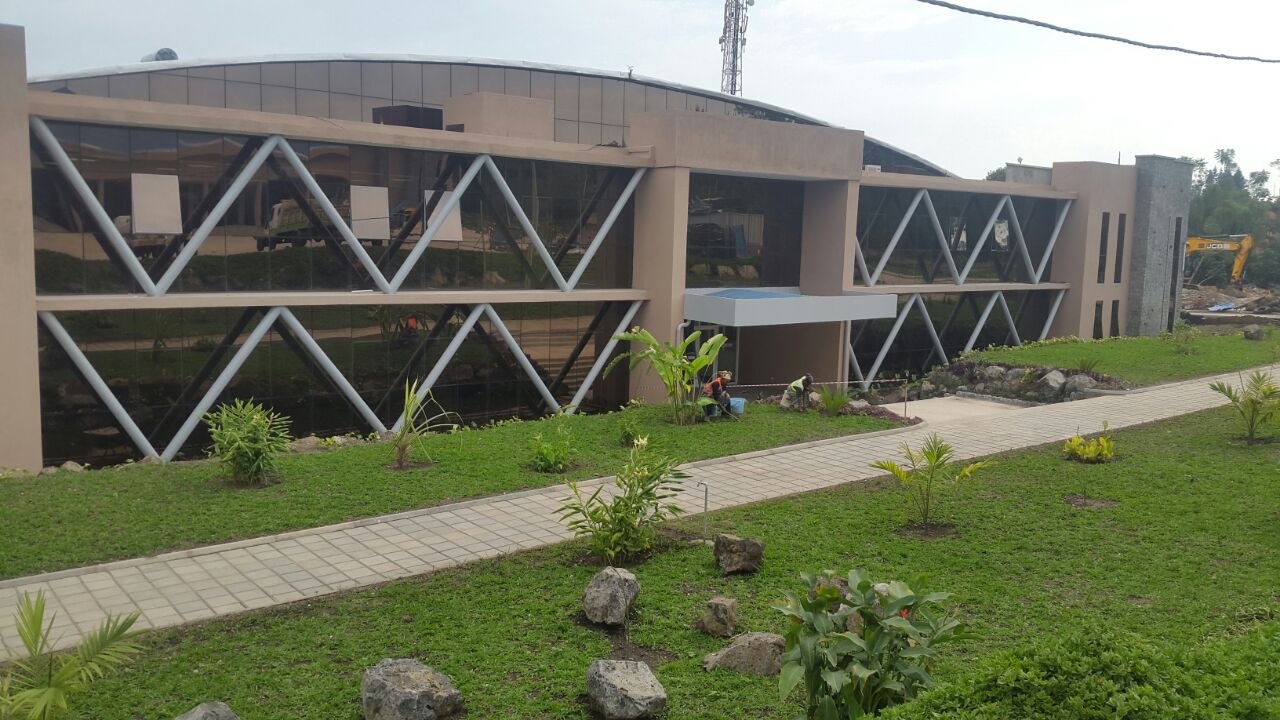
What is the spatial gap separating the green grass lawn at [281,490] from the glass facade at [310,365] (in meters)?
3.95

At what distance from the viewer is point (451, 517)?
12.6 meters

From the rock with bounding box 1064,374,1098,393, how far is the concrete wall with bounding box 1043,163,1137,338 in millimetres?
12946

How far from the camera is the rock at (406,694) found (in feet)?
23.1


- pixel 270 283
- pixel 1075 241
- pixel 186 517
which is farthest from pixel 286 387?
pixel 1075 241

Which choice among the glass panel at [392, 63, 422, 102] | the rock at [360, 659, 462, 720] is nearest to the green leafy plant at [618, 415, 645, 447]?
the rock at [360, 659, 462, 720]

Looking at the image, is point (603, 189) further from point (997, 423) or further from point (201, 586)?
point (201, 586)

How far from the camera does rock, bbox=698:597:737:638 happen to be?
8734mm

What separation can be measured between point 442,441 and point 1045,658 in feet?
39.4

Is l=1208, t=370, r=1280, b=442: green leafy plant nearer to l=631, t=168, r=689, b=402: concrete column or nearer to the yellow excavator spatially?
l=631, t=168, r=689, b=402: concrete column

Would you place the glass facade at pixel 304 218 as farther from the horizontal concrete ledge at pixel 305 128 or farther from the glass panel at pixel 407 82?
the glass panel at pixel 407 82

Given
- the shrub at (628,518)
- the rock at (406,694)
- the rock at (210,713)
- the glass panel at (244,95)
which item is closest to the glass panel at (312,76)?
the glass panel at (244,95)

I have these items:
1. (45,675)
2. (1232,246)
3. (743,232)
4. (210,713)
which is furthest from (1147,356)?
(1232,246)

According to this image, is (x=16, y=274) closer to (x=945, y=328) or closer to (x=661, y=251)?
(x=661, y=251)

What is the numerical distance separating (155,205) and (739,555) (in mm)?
13135
